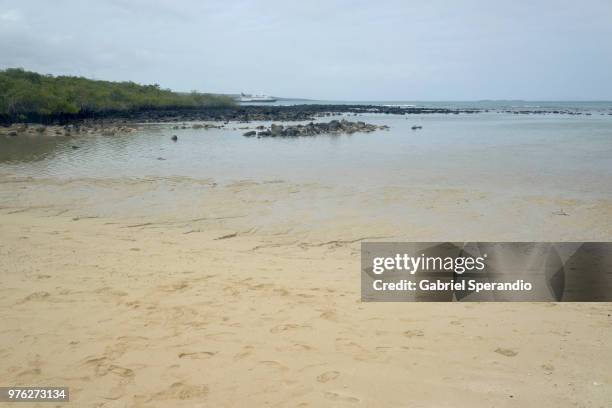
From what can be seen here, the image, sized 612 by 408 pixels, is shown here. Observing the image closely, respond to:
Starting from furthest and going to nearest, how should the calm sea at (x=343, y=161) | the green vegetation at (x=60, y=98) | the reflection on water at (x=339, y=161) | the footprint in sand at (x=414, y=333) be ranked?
the green vegetation at (x=60, y=98)
the reflection on water at (x=339, y=161)
the calm sea at (x=343, y=161)
the footprint in sand at (x=414, y=333)

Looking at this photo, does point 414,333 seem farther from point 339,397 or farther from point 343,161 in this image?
point 343,161

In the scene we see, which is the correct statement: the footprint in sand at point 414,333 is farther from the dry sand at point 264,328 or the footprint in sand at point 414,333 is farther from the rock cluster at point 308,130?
the rock cluster at point 308,130

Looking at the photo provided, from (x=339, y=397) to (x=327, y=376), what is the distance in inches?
9.3

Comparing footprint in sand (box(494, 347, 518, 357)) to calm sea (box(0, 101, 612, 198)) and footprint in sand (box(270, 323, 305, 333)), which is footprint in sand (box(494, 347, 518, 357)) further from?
calm sea (box(0, 101, 612, 198))

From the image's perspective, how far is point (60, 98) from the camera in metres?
35.2

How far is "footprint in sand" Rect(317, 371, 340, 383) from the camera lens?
9.64 feet

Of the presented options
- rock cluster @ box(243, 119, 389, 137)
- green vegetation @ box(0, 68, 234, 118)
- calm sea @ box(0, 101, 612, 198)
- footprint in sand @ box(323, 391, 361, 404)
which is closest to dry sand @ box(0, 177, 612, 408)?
footprint in sand @ box(323, 391, 361, 404)

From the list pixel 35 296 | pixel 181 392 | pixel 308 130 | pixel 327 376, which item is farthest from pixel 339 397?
pixel 308 130

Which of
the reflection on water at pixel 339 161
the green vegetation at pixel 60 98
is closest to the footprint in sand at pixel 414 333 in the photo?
the reflection on water at pixel 339 161

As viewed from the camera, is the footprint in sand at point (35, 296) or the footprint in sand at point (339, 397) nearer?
the footprint in sand at point (339, 397)

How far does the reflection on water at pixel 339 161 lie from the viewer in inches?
476

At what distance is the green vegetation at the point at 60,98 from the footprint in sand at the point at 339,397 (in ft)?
121

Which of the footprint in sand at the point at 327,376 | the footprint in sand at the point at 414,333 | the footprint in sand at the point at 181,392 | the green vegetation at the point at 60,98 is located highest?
the green vegetation at the point at 60,98

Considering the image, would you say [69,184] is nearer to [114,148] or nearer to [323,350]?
[114,148]
